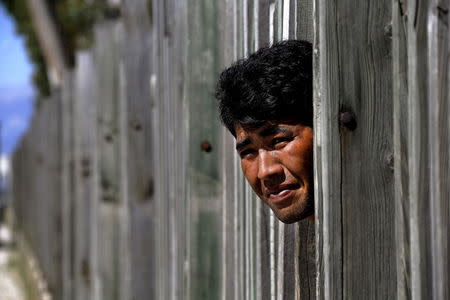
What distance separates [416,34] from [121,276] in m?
2.62

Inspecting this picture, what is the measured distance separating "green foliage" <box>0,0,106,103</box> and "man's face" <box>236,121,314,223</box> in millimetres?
10453

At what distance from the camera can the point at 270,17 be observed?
2.14 m

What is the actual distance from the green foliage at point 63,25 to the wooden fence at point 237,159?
856 cm

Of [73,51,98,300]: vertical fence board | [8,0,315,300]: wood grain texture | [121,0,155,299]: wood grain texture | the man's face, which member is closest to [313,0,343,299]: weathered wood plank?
the man's face

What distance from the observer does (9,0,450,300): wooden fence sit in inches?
54.7

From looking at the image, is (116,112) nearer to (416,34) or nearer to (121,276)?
(121,276)

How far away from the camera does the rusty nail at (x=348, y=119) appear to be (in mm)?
1645

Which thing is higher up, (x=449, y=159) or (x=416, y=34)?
(x=416, y=34)

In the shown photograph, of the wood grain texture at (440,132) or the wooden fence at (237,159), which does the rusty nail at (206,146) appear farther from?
the wood grain texture at (440,132)

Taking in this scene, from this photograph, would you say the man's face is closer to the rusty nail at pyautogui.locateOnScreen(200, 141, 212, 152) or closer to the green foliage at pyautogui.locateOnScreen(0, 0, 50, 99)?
the rusty nail at pyautogui.locateOnScreen(200, 141, 212, 152)

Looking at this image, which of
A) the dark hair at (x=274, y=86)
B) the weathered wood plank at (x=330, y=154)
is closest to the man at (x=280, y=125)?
the dark hair at (x=274, y=86)

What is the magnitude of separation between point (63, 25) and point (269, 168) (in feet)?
57.3

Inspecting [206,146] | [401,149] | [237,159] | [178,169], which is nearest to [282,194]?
[401,149]

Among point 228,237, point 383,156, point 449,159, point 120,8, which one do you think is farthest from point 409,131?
point 120,8
